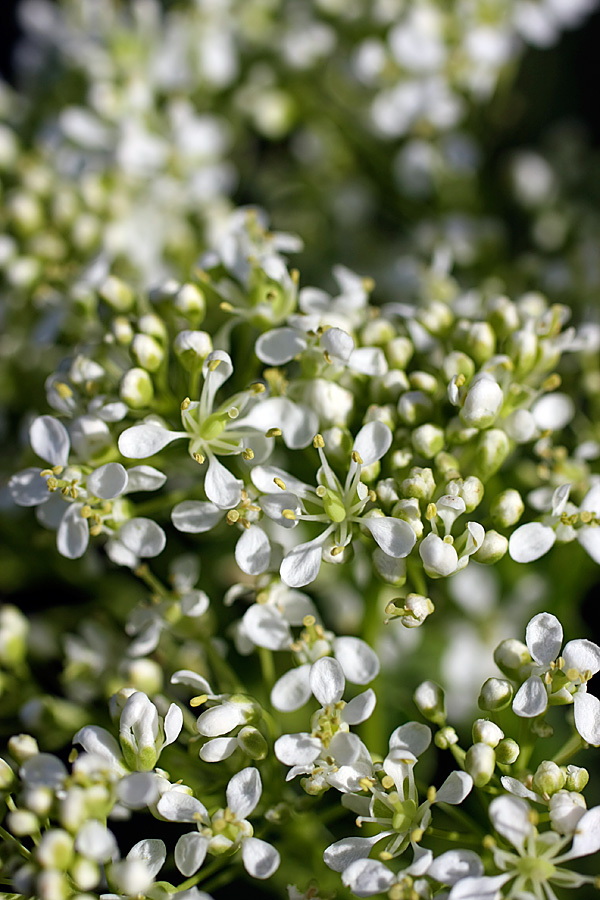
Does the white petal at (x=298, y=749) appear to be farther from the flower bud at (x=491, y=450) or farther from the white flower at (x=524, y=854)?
the flower bud at (x=491, y=450)

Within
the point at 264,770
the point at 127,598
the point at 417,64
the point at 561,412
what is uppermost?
the point at 417,64

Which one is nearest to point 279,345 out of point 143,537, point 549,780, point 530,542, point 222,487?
point 222,487

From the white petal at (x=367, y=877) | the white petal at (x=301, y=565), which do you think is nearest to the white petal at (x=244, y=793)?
the white petal at (x=367, y=877)

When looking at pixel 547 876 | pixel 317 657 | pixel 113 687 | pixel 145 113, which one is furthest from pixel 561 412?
pixel 145 113

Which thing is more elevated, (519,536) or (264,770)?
(519,536)

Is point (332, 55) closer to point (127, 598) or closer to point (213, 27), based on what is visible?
point (213, 27)

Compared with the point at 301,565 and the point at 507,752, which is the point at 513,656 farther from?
the point at 301,565
